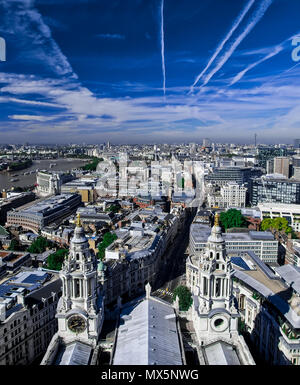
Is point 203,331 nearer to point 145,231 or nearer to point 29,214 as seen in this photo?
point 145,231

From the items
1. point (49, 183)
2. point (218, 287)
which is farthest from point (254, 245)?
point (49, 183)

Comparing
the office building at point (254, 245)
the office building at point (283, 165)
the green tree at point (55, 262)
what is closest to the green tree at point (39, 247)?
the green tree at point (55, 262)

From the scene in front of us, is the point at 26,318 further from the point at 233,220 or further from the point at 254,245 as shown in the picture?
the point at 233,220

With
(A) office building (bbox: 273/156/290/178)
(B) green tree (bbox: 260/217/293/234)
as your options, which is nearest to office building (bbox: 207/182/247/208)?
(B) green tree (bbox: 260/217/293/234)

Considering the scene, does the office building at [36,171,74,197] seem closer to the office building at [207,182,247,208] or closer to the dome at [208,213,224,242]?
the office building at [207,182,247,208]
